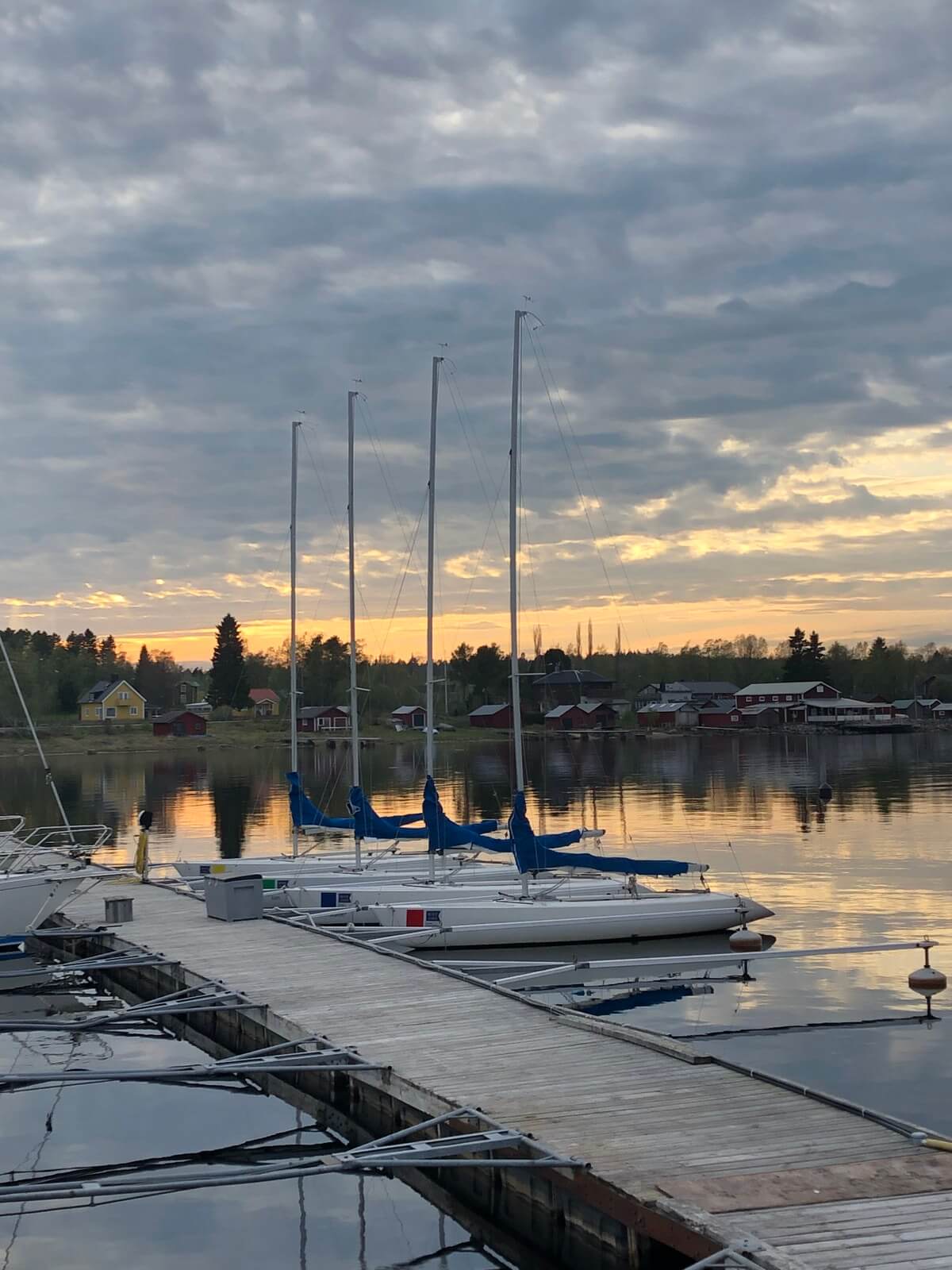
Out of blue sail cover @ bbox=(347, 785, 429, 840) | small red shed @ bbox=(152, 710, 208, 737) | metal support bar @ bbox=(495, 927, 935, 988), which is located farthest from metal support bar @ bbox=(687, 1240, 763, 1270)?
small red shed @ bbox=(152, 710, 208, 737)

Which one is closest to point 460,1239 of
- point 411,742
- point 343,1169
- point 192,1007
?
point 343,1169

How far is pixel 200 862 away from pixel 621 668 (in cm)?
16054

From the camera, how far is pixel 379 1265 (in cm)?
1187

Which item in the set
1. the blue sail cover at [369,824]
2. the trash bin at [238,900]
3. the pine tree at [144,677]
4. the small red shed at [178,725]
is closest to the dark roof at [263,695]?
the pine tree at [144,677]

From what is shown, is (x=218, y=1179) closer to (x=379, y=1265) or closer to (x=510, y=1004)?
(x=379, y=1265)

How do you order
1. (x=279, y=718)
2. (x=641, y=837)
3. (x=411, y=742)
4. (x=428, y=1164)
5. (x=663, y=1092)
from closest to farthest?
(x=428, y=1164) < (x=663, y=1092) < (x=641, y=837) < (x=411, y=742) < (x=279, y=718)

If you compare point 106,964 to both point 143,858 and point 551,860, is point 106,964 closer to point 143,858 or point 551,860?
point 551,860

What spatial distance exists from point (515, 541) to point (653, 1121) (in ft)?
58.5

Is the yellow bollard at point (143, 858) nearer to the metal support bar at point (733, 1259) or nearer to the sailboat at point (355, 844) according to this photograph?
the sailboat at point (355, 844)

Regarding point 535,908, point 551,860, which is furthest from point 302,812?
point 535,908

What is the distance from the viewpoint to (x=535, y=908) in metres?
26.5

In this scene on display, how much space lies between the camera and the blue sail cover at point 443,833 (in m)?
28.9

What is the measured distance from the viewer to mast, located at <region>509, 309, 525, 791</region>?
27.6 m

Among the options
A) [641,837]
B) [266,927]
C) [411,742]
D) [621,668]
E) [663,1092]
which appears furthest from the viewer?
[621,668]
